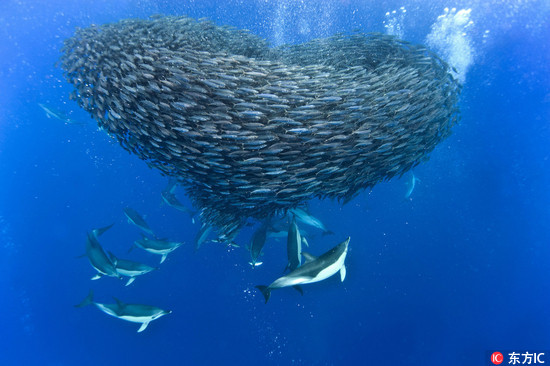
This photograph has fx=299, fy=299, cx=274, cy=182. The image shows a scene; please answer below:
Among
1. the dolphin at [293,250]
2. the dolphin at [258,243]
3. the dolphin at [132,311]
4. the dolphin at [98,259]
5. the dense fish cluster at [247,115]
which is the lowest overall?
the dolphin at [132,311]

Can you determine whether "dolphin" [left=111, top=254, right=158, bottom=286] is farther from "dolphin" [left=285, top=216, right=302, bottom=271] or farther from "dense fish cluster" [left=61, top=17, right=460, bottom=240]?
"dolphin" [left=285, top=216, right=302, bottom=271]

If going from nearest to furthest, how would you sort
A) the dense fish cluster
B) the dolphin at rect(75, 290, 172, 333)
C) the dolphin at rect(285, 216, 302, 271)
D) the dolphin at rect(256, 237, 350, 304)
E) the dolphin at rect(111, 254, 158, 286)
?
the dolphin at rect(256, 237, 350, 304) < the dense fish cluster < the dolphin at rect(285, 216, 302, 271) < the dolphin at rect(75, 290, 172, 333) < the dolphin at rect(111, 254, 158, 286)

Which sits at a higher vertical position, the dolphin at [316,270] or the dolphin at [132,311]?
the dolphin at [316,270]

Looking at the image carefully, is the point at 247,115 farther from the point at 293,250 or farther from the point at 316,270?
the point at 316,270

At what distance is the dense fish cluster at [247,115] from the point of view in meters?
A: 4.89

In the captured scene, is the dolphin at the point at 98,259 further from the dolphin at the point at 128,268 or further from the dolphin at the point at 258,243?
the dolphin at the point at 258,243

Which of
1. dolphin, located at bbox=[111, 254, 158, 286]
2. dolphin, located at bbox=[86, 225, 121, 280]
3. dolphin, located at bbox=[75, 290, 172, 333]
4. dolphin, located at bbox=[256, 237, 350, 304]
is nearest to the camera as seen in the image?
dolphin, located at bbox=[256, 237, 350, 304]

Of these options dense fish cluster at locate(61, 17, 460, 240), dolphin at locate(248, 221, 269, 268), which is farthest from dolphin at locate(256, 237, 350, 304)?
dolphin at locate(248, 221, 269, 268)

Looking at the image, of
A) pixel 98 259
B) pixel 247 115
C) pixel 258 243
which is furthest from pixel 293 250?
pixel 98 259

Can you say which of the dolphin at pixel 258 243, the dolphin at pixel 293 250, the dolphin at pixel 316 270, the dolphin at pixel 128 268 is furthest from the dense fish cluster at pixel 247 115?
the dolphin at pixel 128 268

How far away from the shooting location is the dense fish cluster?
4.89 m

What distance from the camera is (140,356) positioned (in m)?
12.7

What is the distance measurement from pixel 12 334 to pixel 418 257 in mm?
22257

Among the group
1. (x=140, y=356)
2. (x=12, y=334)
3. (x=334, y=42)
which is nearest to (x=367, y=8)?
(x=334, y=42)
